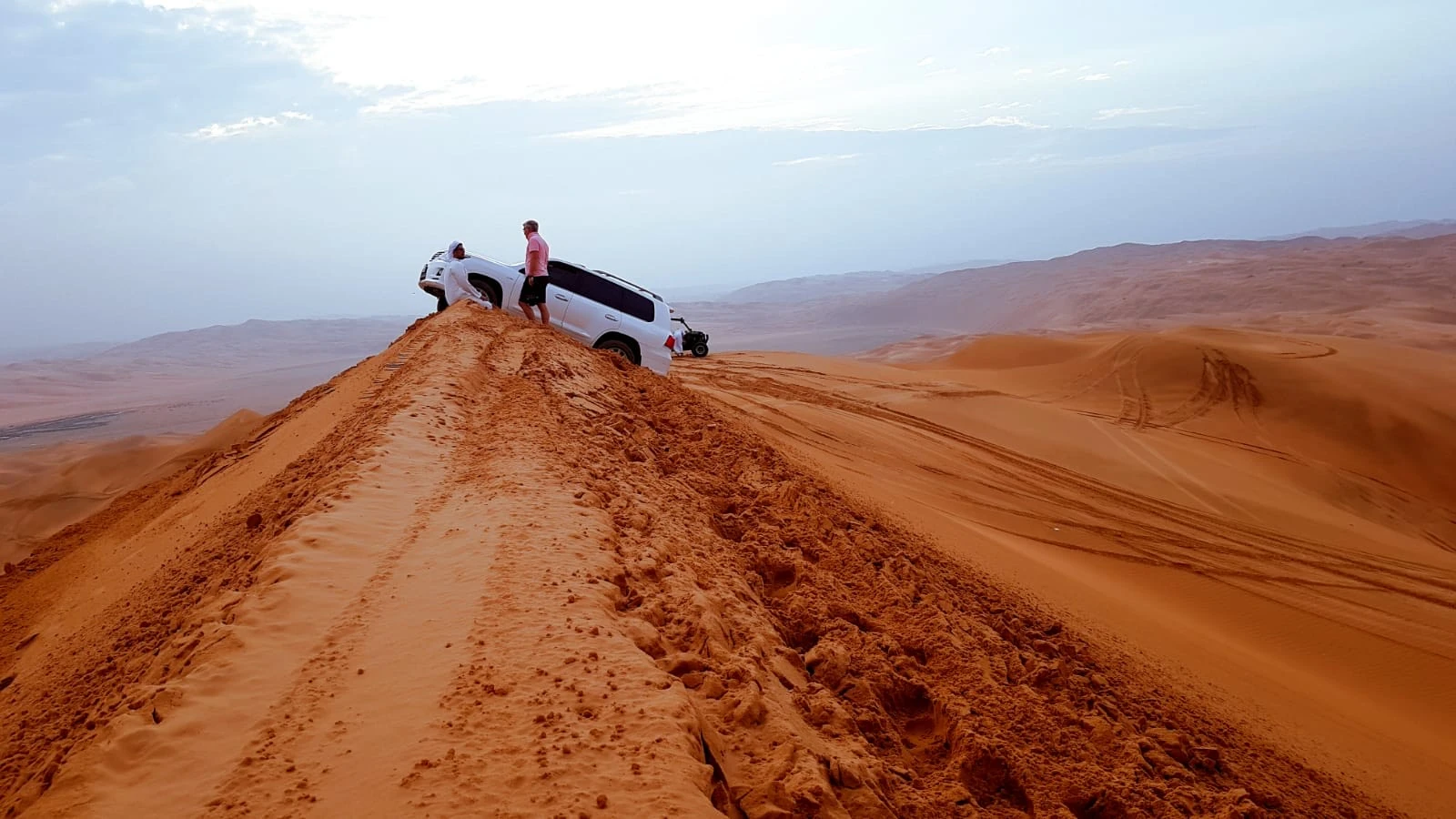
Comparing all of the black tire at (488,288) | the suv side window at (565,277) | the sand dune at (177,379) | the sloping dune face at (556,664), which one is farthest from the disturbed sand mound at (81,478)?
the sand dune at (177,379)

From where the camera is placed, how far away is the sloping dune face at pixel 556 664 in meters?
2.82

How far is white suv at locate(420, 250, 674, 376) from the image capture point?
41.7 ft

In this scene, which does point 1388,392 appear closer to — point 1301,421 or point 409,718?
point 1301,421

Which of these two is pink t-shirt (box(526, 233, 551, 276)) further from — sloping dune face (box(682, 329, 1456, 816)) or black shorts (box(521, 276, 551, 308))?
sloping dune face (box(682, 329, 1456, 816))

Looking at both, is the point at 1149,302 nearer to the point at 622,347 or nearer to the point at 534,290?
the point at 622,347

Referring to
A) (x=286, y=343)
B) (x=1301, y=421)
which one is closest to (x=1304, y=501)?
(x=1301, y=421)

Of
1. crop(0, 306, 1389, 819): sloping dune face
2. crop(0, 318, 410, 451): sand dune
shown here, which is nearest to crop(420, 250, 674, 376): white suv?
crop(0, 306, 1389, 819): sloping dune face

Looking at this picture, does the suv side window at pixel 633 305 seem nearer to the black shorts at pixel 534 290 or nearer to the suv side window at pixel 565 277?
the suv side window at pixel 565 277

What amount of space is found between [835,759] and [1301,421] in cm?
1916

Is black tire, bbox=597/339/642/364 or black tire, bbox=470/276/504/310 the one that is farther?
black tire, bbox=470/276/504/310

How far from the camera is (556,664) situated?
134 inches

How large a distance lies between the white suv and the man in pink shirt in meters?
0.36

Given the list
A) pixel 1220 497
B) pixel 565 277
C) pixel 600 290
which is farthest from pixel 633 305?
pixel 1220 497

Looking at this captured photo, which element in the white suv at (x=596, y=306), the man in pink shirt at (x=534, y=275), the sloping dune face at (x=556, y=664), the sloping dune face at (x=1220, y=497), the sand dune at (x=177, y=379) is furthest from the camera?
the sand dune at (x=177, y=379)
